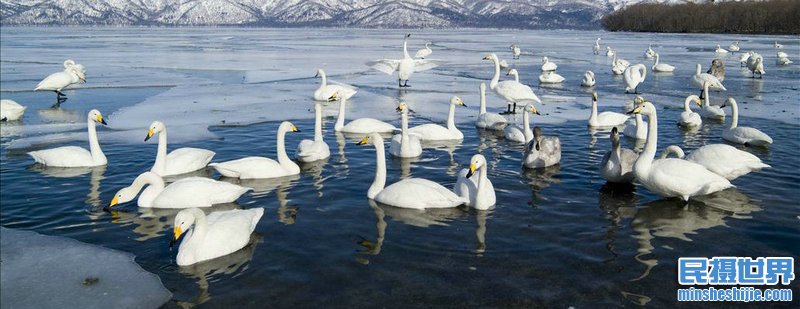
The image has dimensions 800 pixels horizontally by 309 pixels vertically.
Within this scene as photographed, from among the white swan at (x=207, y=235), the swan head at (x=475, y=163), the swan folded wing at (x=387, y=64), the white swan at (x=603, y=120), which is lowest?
the white swan at (x=207, y=235)

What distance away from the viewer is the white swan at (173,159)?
33.9 ft

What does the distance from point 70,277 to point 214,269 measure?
1412 millimetres

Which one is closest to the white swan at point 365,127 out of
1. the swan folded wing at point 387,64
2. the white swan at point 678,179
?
the white swan at point 678,179

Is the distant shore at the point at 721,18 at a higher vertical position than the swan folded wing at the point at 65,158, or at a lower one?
higher

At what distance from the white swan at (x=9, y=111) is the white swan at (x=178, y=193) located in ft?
28.4

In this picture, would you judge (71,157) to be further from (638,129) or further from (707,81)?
(707,81)

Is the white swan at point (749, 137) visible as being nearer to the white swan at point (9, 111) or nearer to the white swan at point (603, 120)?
the white swan at point (603, 120)

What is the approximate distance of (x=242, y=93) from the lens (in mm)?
21438

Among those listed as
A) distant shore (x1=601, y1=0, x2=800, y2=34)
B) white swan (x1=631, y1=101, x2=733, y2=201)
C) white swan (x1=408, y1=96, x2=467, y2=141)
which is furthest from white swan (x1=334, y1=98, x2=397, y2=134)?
distant shore (x1=601, y1=0, x2=800, y2=34)

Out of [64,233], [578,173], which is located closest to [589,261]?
[578,173]

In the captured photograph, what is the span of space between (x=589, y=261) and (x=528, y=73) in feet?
80.0

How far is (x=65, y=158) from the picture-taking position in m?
10.8

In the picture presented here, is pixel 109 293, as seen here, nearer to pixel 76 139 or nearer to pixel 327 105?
pixel 76 139

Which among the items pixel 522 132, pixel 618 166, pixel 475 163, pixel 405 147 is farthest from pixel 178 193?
pixel 522 132
